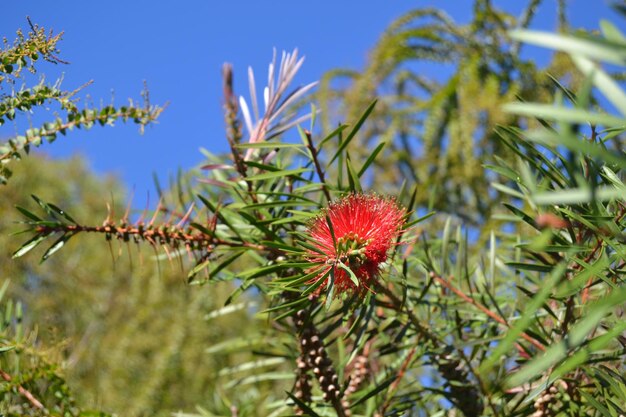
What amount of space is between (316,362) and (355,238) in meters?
0.07

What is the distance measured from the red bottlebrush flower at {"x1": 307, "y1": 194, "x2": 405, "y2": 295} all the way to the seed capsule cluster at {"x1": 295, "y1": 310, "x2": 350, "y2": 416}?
0.03 metres

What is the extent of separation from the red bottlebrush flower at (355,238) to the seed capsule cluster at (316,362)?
33 mm

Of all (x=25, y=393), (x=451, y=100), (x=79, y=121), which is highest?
(x=451, y=100)

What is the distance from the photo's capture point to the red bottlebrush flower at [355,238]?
296 millimetres

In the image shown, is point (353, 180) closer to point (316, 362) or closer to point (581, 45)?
point (316, 362)

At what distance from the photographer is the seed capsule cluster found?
33 centimetres

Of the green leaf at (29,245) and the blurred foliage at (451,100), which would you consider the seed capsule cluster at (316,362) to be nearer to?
the green leaf at (29,245)

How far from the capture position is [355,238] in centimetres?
30

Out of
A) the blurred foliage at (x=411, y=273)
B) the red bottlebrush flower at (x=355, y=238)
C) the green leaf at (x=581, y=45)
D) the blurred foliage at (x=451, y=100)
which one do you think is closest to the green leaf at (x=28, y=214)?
the blurred foliage at (x=411, y=273)

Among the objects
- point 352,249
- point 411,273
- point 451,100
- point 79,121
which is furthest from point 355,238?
point 451,100

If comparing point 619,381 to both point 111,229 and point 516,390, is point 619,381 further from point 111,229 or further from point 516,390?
point 111,229

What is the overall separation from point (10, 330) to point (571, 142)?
34 cm

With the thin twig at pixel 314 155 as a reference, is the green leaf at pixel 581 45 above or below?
below

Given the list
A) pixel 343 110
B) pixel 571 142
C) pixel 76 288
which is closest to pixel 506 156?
pixel 343 110
